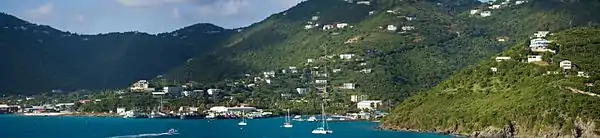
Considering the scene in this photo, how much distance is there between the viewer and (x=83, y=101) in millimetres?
154250

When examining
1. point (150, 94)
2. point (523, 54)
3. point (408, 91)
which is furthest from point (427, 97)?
point (150, 94)

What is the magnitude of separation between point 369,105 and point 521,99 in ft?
157

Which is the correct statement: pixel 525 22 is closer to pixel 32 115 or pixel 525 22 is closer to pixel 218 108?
pixel 218 108

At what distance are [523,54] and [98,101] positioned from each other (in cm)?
7732

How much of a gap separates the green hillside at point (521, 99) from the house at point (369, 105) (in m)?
27.2

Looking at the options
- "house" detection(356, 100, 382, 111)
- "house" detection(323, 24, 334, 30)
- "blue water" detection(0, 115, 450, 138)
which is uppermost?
"house" detection(323, 24, 334, 30)

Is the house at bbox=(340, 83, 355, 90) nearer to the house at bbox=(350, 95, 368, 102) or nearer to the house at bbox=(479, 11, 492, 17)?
the house at bbox=(350, 95, 368, 102)

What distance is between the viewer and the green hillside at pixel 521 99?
231 feet

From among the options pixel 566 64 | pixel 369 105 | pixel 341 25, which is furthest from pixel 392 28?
pixel 566 64

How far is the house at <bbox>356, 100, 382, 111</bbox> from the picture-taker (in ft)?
400

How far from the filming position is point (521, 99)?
7600cm

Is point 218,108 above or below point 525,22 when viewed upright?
below

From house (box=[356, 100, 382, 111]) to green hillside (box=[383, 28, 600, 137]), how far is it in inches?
1070

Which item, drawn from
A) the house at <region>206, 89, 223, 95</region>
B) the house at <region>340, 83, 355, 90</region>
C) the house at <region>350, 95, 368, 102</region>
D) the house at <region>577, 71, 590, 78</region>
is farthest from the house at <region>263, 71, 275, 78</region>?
the house at <region>577, 71, 590, 78</region>
